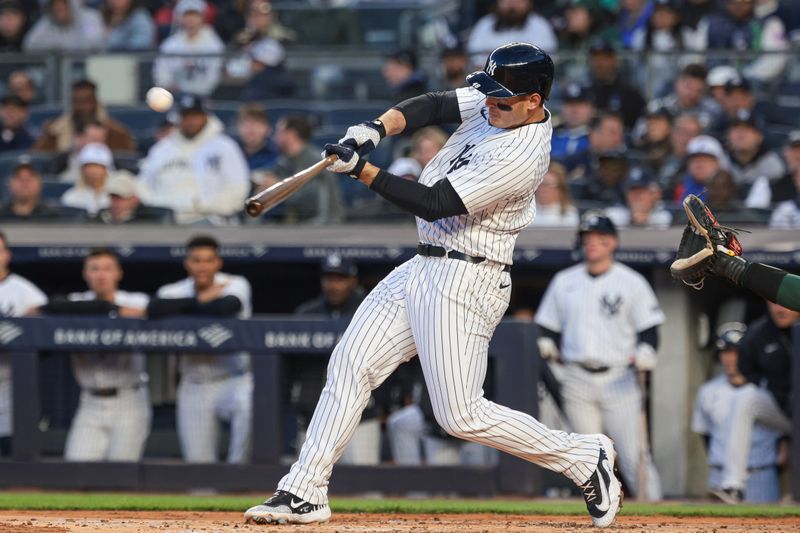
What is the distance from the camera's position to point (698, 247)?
4.97m

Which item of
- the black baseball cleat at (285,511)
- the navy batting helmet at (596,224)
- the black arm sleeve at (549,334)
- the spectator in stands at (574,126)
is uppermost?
the spectator in stands at (574,126)

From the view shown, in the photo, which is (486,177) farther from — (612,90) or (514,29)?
(514,29)

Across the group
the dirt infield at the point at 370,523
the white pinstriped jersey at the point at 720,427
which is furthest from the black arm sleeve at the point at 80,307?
the white pinstriped jersey at the point at 720,427

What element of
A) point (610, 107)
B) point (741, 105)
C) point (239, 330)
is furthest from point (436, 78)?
point (239, 330)

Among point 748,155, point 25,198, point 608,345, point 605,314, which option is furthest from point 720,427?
point 25,198

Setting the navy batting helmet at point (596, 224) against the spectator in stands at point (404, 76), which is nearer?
the navy batting helmet at point (596, 224)

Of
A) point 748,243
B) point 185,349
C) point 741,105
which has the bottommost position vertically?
point 185,349

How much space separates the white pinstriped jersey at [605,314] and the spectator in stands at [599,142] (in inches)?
45.9

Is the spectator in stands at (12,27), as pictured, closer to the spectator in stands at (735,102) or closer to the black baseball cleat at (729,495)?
the spectator in stands at (735,102)

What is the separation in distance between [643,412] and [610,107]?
91.4 inches

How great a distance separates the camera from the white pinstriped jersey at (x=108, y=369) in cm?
788

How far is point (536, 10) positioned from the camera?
11172mm

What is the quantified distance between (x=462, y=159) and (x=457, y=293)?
1.46ft

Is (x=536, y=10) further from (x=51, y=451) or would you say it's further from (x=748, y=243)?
(x=51, y=451)
